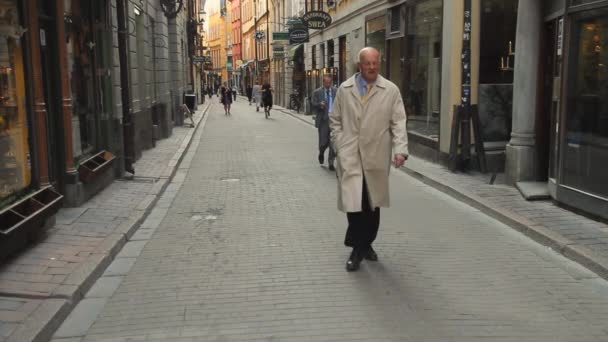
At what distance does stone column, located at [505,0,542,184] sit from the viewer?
9062 millimetres

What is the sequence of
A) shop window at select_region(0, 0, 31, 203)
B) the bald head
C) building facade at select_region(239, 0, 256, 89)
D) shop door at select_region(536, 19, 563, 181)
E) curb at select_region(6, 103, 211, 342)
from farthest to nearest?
building facade at select_region(239, 0, 256, 89) < shop door at select_region(536, 19, 563, 181) < shop window at select_region(0, 0, 31, 203) < the bald head < curb at select_region(6, 103, 211, 342)

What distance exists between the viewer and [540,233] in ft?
22.1

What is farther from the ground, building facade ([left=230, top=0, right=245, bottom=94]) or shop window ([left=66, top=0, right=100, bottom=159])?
building facade ([left=230, top=0, right=245, bottom=94])

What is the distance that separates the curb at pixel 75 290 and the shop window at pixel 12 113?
1.08 meters

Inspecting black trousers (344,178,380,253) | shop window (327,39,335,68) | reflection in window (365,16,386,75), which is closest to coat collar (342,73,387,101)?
black trousers (344,178,380,253)

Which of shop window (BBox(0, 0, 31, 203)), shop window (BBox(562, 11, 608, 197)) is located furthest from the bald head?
shop window (BBox(0, 0, 31, 203))

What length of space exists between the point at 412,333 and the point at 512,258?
231cm

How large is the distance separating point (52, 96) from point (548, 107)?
682 cm

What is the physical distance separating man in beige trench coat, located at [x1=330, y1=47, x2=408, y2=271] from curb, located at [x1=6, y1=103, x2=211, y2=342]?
2.24m

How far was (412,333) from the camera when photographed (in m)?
4.23

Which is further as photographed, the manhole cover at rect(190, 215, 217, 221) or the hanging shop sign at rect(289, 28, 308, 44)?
the hanging shop sign at rect(289, 28, 308, 44)

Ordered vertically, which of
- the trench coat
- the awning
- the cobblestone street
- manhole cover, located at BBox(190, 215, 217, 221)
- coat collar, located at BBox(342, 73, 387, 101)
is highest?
the awning

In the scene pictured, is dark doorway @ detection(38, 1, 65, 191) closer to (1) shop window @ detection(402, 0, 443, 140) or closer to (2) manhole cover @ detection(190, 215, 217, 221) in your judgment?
(2) manhole cover @ detection(190, 215, 217, 221)

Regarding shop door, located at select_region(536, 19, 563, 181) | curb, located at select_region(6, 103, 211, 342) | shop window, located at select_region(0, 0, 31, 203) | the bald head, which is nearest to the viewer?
curb, located at select_region(6, 103, 211, 342)
